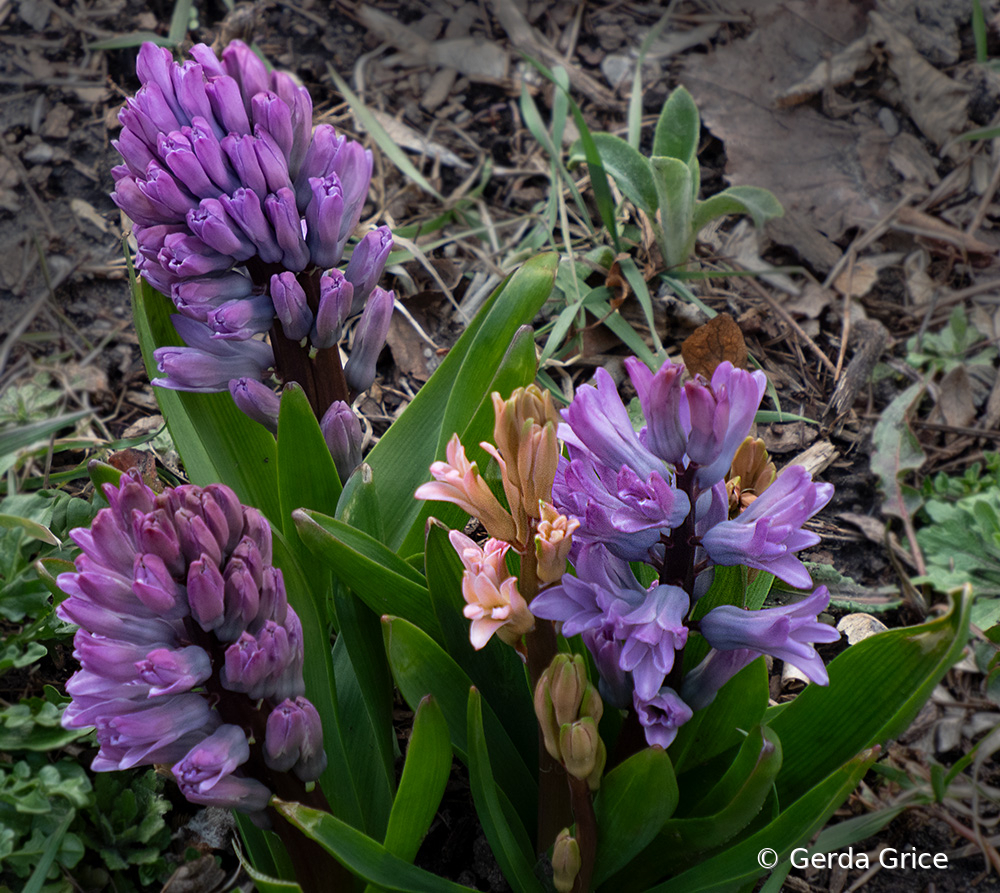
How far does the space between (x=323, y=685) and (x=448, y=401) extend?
639 mm

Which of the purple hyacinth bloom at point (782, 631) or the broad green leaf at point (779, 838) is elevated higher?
the purple hyacinth bloom at point (782, 631)

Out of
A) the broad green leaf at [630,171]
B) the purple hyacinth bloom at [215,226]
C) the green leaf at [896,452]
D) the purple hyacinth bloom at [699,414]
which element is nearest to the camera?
the purple hyacinth bloom at [699,414]

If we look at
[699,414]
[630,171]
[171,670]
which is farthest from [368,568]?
[630,171]

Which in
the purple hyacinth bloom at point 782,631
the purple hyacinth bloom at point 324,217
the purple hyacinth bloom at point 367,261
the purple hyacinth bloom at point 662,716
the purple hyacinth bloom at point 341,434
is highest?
the purple hyacinth bloom at point 324,217

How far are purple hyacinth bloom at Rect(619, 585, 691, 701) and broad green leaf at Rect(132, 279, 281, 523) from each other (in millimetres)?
1056

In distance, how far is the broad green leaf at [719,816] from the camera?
1.24 meters

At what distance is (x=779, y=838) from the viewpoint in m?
1.32

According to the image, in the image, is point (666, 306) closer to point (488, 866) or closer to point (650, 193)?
point (650, 193)

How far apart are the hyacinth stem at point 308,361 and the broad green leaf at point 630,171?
4.83 feet

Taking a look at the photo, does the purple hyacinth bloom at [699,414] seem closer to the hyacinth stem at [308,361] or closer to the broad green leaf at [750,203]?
the hyacinth stem at [308,361]

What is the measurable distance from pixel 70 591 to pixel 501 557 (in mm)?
600

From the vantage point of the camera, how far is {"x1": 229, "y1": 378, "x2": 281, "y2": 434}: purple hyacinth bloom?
1.75m

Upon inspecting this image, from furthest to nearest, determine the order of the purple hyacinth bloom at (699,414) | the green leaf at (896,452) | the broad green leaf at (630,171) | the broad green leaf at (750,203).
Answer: the broad green leaf at (630,171) → the broad green leaf at (750,203) → the green leaf at (896,452) → the purple hyacinth bloom at (699,414)

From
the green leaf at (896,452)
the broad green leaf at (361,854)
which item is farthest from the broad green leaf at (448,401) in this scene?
the green leaf at (896,452)
